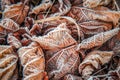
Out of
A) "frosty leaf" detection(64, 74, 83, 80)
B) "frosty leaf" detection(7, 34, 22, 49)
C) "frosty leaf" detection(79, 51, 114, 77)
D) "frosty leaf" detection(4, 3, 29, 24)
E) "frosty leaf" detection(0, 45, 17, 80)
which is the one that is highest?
"frosty leaf" detection(4, 3, 29, 24)

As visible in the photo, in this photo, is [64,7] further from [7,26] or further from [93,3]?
[7,26]

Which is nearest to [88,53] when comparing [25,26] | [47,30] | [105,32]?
[105,32]

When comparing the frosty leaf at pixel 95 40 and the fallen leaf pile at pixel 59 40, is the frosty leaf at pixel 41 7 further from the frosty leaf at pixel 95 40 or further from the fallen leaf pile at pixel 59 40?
the frosty leaf at pixel 95 40

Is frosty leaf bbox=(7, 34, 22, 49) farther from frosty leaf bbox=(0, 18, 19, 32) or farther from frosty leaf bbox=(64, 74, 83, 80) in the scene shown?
frosty leaf bbox=(64, 74, 83, 80)

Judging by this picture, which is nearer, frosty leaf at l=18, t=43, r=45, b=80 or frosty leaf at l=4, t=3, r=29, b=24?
frosty leaf at l=18, t=43, r=45, b=80

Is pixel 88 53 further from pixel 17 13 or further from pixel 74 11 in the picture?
pixel 17 13

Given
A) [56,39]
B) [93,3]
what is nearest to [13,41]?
[56,39]

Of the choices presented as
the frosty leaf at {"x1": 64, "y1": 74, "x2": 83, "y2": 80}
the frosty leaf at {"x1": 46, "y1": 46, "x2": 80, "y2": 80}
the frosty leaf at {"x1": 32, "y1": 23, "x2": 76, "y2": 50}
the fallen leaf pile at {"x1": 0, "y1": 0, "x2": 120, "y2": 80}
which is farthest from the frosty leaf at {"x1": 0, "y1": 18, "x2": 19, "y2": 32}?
the frosty leaf at {"x1": 64, "y1": 74, "x2": 83, "y2": 80}
